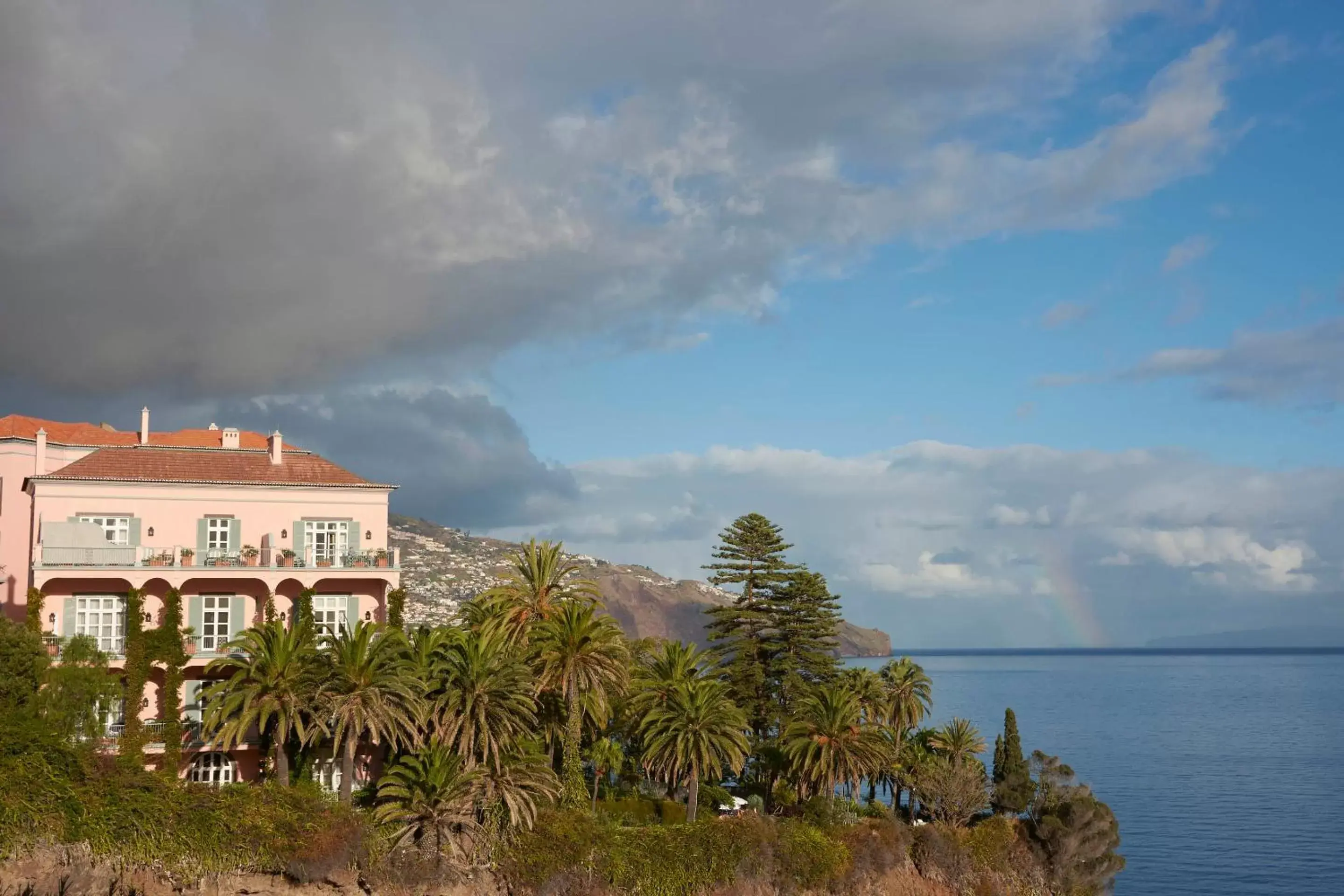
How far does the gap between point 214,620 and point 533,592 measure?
1308 centimetres

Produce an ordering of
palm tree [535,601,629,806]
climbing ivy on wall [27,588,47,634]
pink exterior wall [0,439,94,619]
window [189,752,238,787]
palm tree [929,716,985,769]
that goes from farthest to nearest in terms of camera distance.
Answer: palm tree [929,716,985,769] → pink exterior wall [0,439,94,619] → palm tree [535,601,629,806] → window [189,752,238,787] → climbing ivy on wall [27,588,47,634]

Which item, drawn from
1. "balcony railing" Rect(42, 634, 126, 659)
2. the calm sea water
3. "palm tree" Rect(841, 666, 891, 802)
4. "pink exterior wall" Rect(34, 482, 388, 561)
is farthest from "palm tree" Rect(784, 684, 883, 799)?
"balcony railing" Rect(42, 634, 126, 659)

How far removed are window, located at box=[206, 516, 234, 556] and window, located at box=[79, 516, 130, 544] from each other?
2993 millimetres

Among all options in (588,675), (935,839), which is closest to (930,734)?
(935,839)

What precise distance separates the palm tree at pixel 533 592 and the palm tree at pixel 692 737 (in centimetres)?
565

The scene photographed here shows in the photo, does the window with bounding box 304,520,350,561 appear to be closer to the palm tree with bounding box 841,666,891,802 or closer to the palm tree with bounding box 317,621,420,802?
the palm tree with bounding box 317,621,420,802

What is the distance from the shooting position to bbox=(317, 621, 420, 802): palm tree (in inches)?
1531

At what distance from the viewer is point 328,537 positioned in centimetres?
4816

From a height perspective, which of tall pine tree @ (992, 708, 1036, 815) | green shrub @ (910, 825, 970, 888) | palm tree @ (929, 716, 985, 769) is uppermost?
palm tree @ (929, 716, 985, 769)

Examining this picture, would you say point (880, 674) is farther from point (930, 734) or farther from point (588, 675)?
point (588, 675)

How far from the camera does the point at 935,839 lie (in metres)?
47.8

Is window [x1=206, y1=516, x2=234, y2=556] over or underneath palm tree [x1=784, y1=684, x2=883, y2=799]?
over

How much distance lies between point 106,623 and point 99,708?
4.37m

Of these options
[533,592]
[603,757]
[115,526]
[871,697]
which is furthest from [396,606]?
[871,697]
